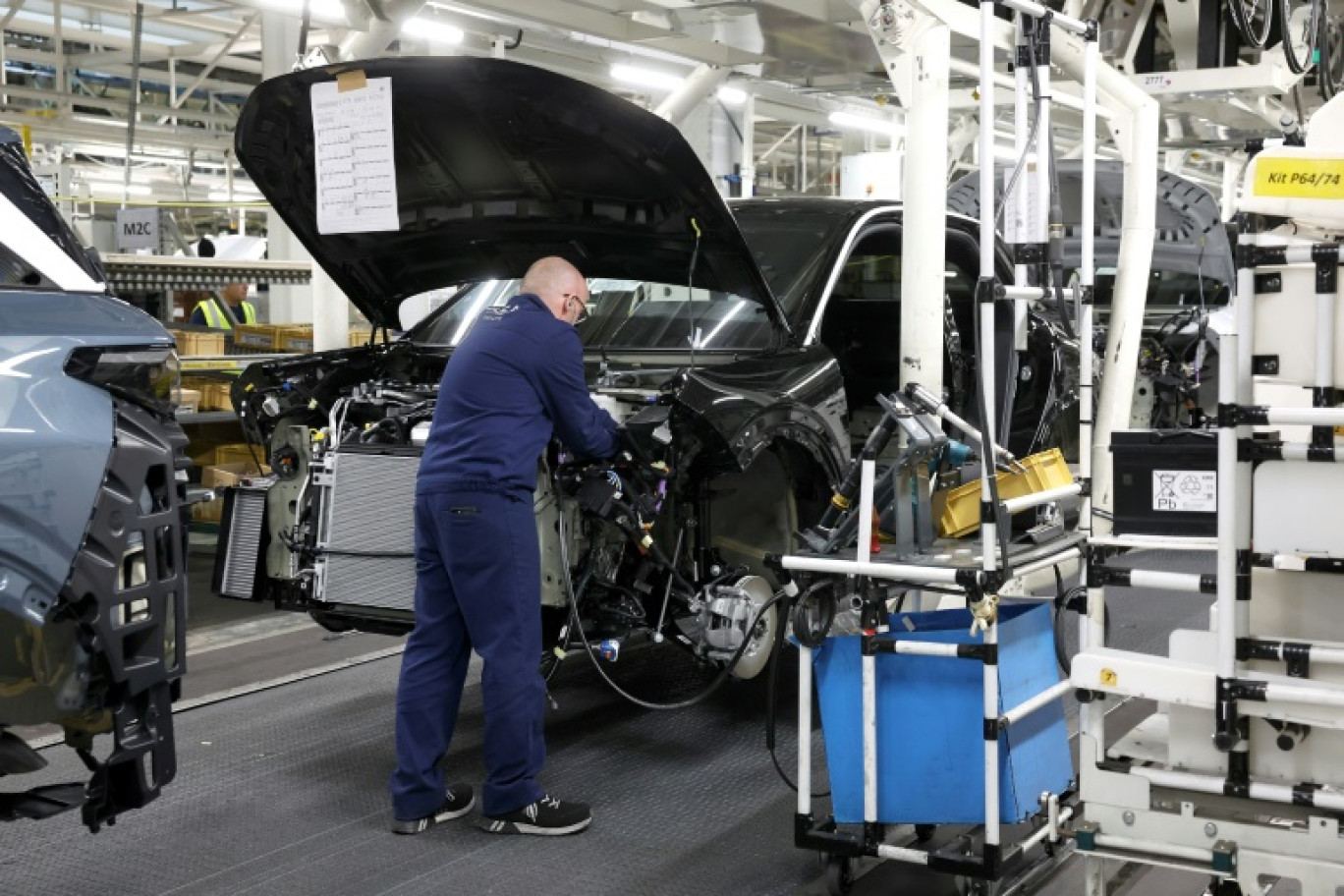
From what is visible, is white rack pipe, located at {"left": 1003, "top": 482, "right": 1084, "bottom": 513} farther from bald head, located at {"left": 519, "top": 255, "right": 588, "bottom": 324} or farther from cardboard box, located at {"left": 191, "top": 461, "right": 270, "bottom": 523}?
cardboard box, located at {"left": 191, "top": 461, "right": 270, "bottom": 523}

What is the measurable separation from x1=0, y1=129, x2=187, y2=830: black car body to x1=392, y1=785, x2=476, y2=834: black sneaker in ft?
3.96

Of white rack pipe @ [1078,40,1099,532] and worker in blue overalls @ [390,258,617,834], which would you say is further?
worker in blue overalls @ [390,258,617,834]

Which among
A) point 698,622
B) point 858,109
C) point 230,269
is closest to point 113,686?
point 698,622

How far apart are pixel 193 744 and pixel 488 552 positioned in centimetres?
A: 164

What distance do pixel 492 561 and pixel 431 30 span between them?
19.2ft

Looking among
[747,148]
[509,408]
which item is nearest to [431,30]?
[747,148]

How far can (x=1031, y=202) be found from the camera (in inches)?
155

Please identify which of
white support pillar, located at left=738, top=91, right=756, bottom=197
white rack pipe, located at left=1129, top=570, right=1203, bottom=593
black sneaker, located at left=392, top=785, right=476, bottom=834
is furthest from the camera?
white support pillar, located at left=738, top=91, right=756, bottom=197

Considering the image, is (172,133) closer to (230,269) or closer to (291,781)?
(230,269)

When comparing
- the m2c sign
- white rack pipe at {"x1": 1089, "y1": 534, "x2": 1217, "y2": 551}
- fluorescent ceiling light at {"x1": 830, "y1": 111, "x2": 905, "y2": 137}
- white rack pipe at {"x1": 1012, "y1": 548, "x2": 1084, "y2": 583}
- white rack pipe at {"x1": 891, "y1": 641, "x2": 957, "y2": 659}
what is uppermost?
fluorescent ceiling light at {"x1": 830, "y1": 111, "x2": 905, "y2": 137}

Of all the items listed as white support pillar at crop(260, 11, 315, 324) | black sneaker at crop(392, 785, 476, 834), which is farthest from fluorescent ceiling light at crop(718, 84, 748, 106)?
black sneaker at crop(392, 785, 476, 834)

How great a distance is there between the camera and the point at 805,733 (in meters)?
3.82

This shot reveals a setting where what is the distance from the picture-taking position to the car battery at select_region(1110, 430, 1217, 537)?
3363 millimetres

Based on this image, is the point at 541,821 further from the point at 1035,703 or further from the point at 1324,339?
the point at 1324,339
